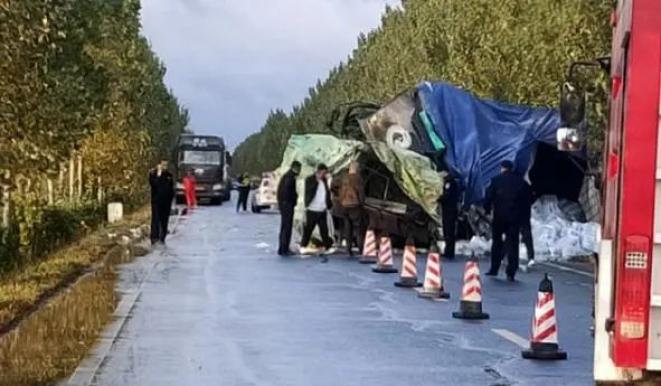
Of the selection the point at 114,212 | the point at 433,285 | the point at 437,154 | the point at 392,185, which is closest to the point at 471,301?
the point at 433,285

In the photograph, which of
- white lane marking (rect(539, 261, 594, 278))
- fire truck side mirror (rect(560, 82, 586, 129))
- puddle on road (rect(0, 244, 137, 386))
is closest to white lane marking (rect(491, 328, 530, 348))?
puddle on road (rect(0, 244, 137, 386))

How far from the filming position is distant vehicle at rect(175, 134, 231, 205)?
227 feet

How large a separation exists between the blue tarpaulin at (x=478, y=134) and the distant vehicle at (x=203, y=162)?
132 feet

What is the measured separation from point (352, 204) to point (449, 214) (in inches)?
77.3

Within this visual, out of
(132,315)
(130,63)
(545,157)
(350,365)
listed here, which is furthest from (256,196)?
(350,365)

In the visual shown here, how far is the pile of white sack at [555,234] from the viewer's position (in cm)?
2850

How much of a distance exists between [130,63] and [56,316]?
26809mm

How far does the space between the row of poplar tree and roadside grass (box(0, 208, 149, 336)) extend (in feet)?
1.80

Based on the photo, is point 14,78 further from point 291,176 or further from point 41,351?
point 291,176

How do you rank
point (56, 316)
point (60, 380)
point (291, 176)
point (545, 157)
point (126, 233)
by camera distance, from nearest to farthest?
point (60, 380) → point (56, 316) → point (291, 176) → point (545, 157) → point (126, 233)

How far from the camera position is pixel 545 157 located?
1196 inches

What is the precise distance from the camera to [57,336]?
14.0 meters

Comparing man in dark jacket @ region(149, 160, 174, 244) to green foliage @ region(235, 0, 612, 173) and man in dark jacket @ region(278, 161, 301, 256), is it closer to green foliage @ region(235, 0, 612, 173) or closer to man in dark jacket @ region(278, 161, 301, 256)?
man in dark jacket @ region(278, 161, 301, 256)

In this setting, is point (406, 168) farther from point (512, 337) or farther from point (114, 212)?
point (114, 212)
